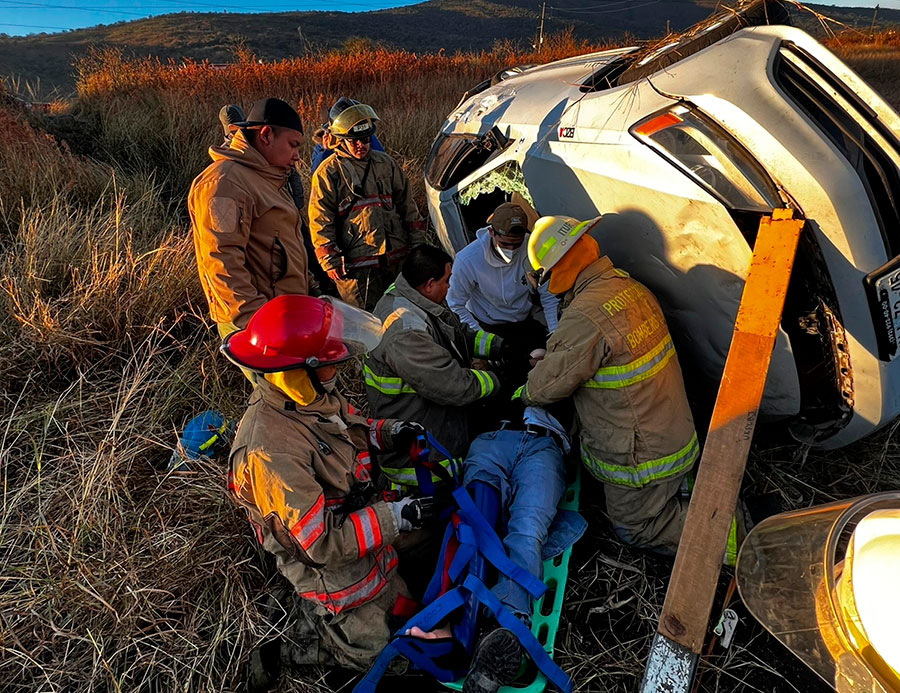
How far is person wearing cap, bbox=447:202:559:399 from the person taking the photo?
148 inches

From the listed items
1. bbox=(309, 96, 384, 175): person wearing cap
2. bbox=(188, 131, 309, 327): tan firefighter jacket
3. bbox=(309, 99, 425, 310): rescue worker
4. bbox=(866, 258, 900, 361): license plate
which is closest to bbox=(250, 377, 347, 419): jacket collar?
bbox=(188, 131, 309, 327): tan firefighter jacket

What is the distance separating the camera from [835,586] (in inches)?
30.6

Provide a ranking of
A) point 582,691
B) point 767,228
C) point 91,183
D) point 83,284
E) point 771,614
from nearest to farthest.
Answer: point 771,614 → point 767,228 → point 582,691 → point 83,284 → point 91,183

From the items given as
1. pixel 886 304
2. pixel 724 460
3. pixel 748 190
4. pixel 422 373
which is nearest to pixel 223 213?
pixel 422 373

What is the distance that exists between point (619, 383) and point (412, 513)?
3.59 ft

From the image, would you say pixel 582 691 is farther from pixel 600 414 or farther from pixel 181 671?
pixel 181 671

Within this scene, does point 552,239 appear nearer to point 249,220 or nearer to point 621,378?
point 621,378

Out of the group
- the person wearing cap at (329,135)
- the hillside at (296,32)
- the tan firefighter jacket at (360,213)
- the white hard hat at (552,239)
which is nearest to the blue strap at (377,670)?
the white hard hat at (552,239)

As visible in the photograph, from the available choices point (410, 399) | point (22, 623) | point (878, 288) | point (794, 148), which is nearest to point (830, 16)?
point (794, 148)

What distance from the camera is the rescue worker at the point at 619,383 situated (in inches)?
96.5

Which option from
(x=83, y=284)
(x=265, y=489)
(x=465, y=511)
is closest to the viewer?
(x=265, y=489)

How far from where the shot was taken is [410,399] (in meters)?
3.01

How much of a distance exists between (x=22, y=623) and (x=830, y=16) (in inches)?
182

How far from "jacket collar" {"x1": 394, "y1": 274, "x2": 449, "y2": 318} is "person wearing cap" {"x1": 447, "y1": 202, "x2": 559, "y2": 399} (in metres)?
0.77
